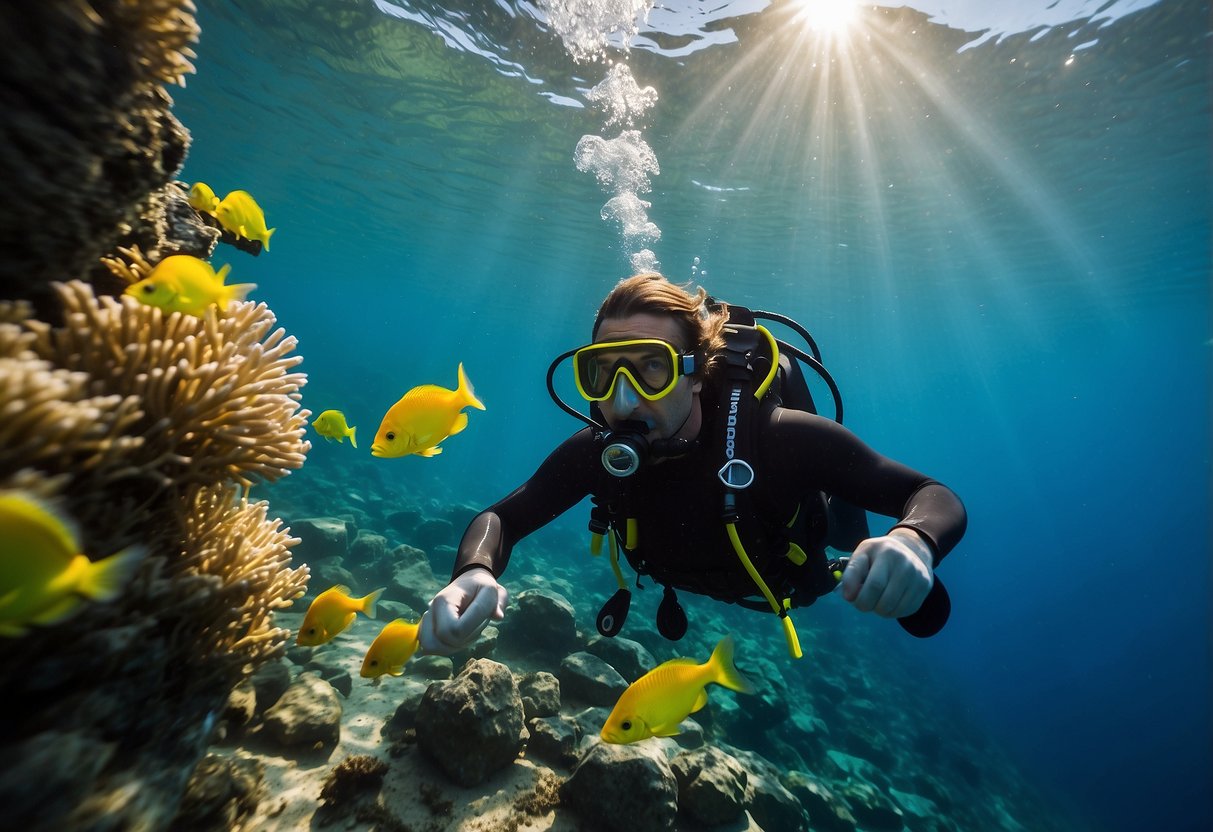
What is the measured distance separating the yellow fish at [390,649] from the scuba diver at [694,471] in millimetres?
969

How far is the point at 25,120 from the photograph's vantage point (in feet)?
4.87

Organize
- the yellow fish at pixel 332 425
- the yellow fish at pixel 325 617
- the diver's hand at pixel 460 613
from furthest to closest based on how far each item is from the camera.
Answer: the yellow fish at pixel 332 425
the yellow fish at pixel 325 617
the diver's hand at pixel 460 613

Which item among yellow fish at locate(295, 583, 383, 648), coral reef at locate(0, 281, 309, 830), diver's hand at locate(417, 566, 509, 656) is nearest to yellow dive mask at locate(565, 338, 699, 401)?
diver's hand at locate(417, 566, 509, 656)

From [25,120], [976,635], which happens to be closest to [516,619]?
[25,120]

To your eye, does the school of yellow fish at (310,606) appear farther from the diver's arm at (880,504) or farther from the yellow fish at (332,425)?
the diver's arm at (880,504)

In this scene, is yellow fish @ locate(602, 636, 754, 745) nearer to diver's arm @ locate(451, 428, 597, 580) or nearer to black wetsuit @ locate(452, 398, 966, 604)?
black wetsuit @ locate(452, 398, 966, 604)

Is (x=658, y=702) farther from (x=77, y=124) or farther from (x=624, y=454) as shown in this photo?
(x=77, y=124)

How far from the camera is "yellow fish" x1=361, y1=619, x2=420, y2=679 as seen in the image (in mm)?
3312

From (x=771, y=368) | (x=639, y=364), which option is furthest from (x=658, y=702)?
(x=771, y=368)

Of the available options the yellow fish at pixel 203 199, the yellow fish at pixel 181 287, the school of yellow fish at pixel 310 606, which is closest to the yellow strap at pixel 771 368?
the school of yellow fish at pixel 310 606

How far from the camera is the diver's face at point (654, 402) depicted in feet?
10.5

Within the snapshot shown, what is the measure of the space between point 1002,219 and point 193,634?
2524 cm

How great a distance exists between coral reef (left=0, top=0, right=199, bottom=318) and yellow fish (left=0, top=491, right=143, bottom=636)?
1.10m

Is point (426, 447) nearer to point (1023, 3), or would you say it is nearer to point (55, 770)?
point (55, 770)
